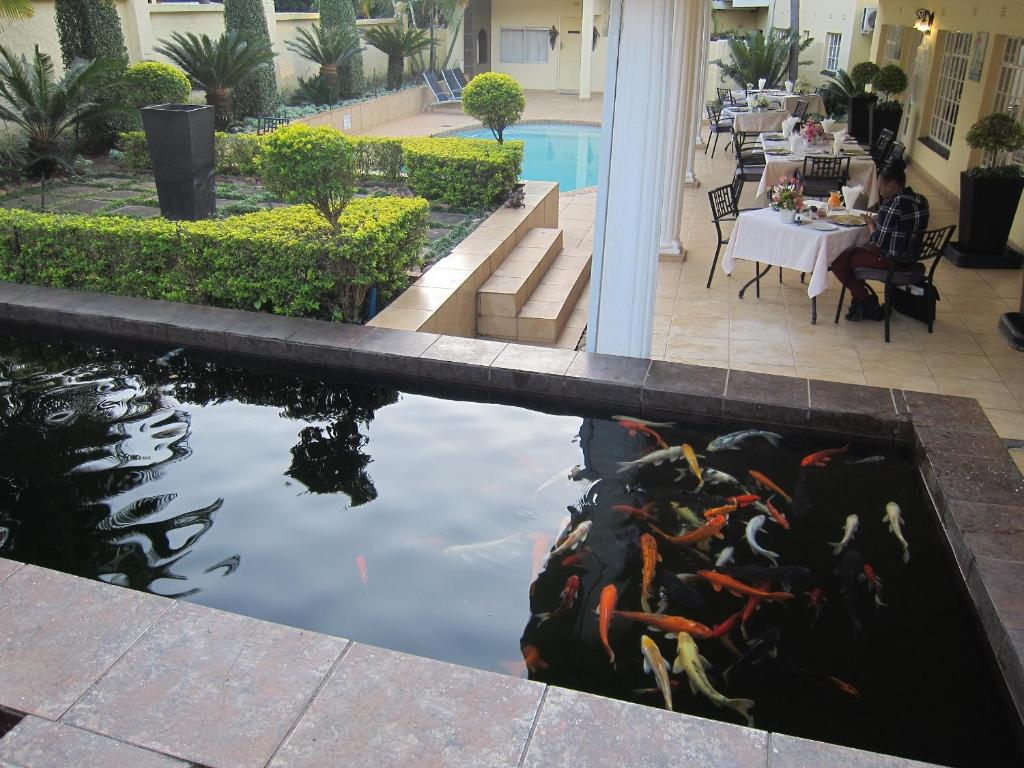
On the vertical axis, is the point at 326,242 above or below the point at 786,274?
above

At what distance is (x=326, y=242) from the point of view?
20.7 ft

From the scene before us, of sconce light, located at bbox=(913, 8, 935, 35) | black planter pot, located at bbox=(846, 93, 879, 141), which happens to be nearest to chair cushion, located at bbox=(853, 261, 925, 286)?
sconce light, located at bbox=(913, 8, 935, 35)

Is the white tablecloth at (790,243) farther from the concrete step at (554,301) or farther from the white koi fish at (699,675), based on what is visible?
the white koi fish at (699,675)

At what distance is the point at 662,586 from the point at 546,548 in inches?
23.4

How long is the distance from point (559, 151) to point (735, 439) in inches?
592

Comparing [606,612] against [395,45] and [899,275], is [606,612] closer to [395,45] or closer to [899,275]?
[899,275]

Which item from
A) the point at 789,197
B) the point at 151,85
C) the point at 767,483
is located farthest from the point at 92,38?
the point at 767,483

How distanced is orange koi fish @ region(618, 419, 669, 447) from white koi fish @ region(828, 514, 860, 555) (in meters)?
1.07

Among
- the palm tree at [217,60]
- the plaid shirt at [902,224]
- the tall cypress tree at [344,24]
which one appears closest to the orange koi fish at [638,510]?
the plaid shirt at [902,224]

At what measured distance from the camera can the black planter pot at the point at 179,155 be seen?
8.38m

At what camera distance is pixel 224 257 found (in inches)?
253

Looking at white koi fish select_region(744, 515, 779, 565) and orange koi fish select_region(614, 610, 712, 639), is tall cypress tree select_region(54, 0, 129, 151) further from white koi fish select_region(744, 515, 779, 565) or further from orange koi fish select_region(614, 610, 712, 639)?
orange koi fish select_region(614, 610, 712, 639)

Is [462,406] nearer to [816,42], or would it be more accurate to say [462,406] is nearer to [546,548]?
[546,548]

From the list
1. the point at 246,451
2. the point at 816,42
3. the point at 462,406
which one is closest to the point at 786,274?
the point at 462,406
